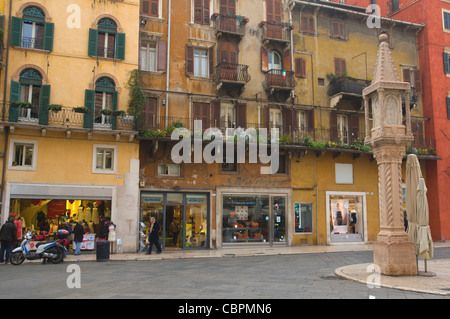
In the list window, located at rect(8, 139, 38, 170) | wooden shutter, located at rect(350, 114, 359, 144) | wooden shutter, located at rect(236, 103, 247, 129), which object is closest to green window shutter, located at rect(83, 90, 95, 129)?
window, located at rect(8, 139, 38, 170)

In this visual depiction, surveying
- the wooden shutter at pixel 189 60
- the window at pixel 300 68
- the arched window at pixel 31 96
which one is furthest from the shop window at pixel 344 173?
the arched window at pixel 31 96

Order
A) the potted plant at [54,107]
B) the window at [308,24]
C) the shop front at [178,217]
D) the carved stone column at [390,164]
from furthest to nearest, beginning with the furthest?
the window at [308,24], the shop front at [178,217], the potted plant at [54,107], the carved stone column at [390,164]

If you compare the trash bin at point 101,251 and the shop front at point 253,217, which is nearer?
the trash bin at point 101,251

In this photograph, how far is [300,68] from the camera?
83.3 ft

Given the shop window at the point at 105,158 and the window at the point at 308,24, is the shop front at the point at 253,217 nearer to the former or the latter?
the shop window at the point at 105,158

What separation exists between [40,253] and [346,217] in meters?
17.4

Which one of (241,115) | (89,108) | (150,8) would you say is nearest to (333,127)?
(241,115)

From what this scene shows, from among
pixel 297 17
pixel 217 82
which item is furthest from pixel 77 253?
pixel 297 17

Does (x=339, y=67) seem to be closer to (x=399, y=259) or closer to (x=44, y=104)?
(x=44, y=104)

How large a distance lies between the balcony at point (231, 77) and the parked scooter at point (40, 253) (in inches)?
471

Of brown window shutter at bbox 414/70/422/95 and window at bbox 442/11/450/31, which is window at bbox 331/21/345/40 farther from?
window at bbox 442/11/450/31

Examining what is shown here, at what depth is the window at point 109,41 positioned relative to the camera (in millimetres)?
20844

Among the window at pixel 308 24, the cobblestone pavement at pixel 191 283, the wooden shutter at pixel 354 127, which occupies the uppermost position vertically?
the window at pixel 308 24
